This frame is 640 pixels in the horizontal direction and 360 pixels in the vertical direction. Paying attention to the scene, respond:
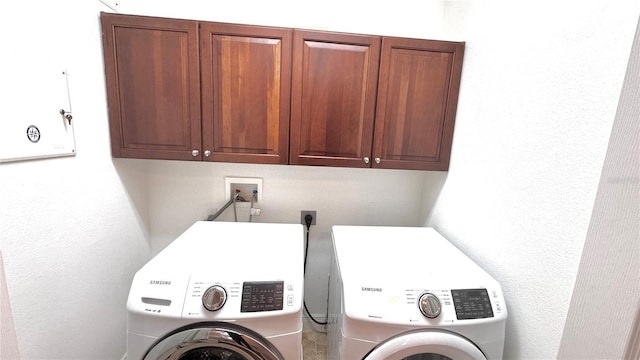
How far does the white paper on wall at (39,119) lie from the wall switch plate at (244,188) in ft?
2.41

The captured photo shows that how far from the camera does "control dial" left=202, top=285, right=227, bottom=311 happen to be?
32.0 inches

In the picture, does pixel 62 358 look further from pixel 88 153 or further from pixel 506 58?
pixel 506 58

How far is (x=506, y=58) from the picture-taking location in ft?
3.25

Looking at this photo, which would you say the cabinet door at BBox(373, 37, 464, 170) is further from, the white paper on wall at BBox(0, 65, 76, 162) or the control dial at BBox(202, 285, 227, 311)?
the white paper on wall at BBox(0, 65, 76, 162)

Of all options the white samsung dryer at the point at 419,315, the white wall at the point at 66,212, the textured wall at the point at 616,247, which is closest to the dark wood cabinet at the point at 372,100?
the white samsung dryer at the point at 419,315

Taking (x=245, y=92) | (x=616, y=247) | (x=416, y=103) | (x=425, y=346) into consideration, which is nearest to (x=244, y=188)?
(x=245, y=92)

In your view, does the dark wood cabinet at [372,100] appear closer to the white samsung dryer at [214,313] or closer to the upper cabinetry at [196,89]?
the upper cabinetry at [196,89]

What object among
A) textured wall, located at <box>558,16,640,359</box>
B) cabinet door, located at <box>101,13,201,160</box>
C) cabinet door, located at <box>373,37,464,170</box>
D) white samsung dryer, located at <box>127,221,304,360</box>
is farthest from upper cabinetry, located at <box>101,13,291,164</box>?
textured wall, located at <box>558,16,640,359</box>

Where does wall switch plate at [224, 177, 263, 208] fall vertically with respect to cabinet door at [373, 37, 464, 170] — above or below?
below

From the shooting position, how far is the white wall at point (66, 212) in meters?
0.82

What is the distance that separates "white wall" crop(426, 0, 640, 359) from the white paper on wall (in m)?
1.70

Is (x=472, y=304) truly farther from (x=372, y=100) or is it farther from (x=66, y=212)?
(x=66, y=212)

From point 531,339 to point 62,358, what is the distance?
1.76 m

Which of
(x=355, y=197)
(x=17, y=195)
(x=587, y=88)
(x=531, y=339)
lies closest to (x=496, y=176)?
(x=587, y=88)
